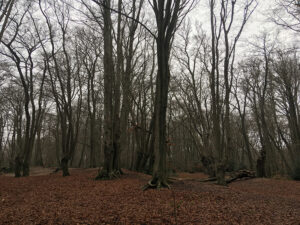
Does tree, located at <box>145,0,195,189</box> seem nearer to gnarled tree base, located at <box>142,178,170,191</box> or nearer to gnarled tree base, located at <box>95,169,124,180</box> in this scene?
gnarled tree base, located at <box>142,178,170,191</box>

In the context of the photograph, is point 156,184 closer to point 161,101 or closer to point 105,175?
point 161,101

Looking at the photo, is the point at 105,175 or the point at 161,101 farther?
the point at 105,175

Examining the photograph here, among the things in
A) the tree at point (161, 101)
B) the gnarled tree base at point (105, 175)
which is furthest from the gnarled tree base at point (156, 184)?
the gnarled tree base at point (105, 175)

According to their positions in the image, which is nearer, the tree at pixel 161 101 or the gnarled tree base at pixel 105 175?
the tree at pixel 161 101

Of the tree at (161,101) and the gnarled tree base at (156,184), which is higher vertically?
the tree at (161,101)

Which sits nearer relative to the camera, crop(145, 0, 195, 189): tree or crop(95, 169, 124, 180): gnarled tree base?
crop(145, 0, 195, 189): tree

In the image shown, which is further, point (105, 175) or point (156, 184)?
point (105, 175)

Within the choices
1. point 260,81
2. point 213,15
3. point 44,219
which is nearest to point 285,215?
point 44,219

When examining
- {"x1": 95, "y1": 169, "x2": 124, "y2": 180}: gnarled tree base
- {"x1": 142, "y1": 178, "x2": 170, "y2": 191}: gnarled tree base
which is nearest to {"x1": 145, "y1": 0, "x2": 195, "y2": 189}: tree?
{"x1": 142, "y1": 178, "x2": 170, "y2": 191}: gnarled tree base

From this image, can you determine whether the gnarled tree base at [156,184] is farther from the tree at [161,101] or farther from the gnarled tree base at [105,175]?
the gnarled tree base at [105,175]

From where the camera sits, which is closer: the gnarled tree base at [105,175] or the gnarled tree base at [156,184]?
the gnarled tree base at [156,184]

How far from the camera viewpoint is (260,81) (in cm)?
1789

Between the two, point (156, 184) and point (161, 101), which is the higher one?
point (161, 101)

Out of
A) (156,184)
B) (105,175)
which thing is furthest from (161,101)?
(105,175)
